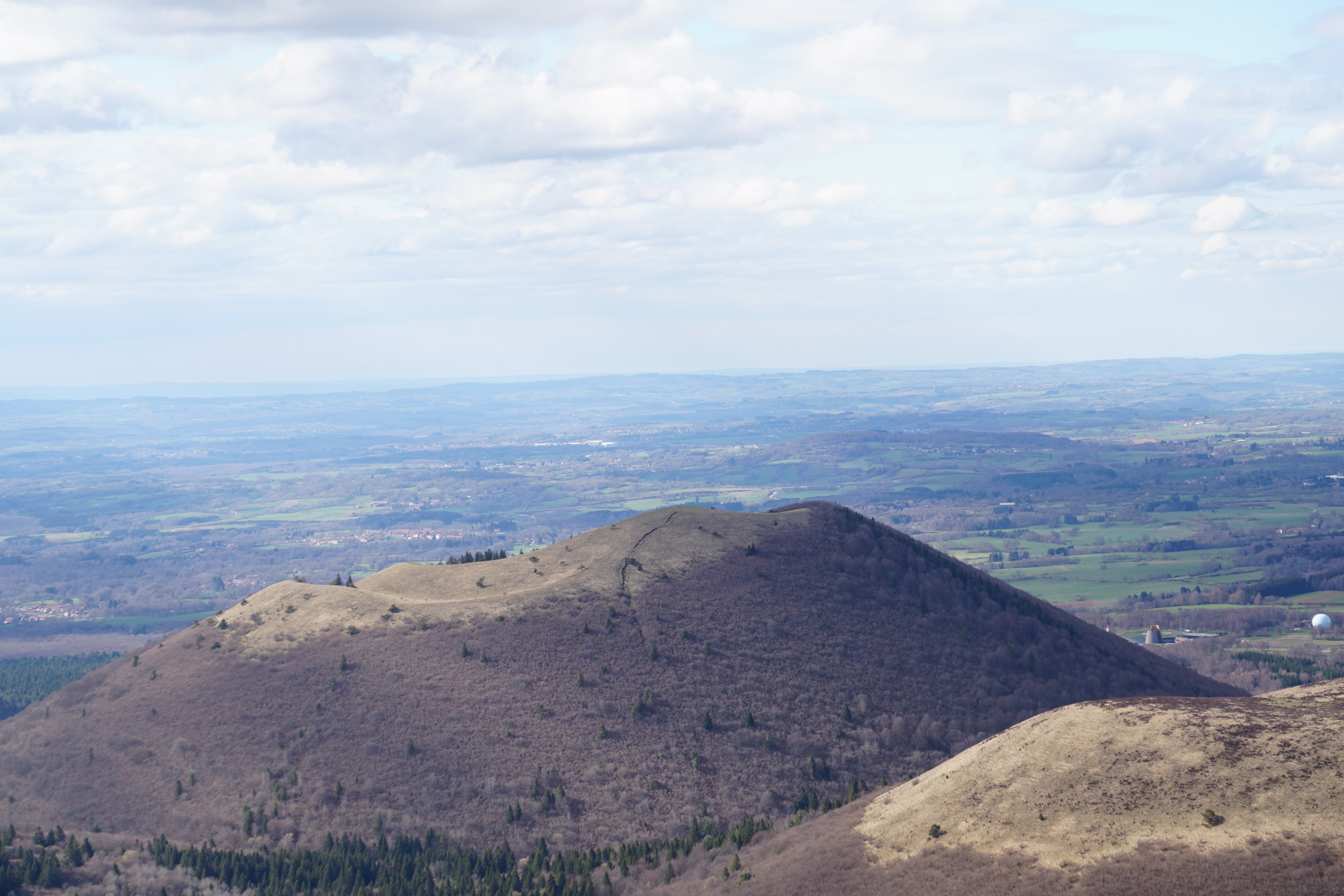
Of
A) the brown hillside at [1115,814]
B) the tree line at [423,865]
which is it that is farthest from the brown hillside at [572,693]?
the brown hillside at [1115,814]

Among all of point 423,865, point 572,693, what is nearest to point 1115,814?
point 423,865

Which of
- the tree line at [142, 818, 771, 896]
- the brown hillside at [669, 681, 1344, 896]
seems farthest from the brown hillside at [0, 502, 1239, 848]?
the brown hillside at [669, 681, 1344, 896]

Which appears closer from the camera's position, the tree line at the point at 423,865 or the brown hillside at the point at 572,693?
the tree line at the point at 423,865

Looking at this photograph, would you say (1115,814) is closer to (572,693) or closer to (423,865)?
(423,865)

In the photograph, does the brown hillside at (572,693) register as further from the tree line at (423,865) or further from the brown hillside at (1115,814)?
the brown hillside at (1115,814)

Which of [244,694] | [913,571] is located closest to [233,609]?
[244,694]

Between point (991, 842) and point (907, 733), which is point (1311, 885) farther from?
point (907, 733)
